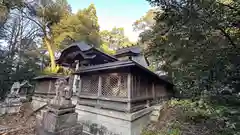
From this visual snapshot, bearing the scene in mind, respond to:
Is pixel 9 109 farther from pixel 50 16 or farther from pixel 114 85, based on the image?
pixel 50 16

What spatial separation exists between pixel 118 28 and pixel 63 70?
13567mm

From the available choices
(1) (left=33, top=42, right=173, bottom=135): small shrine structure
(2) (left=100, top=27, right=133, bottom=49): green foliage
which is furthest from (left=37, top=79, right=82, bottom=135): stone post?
(2) (left=100, top=27, right=133, bottom=49): green foliage

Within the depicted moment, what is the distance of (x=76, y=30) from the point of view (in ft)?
42.8

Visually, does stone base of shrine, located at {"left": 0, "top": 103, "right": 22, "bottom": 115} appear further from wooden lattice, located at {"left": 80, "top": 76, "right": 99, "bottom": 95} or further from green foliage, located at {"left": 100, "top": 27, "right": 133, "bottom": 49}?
green foliage, located at {"left": 100, "top": 27, "right": 133, "bottom": 49}

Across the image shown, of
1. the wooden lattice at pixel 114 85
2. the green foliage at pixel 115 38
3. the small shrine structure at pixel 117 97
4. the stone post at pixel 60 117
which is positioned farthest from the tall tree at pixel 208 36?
the green foliage at pixel 115 38

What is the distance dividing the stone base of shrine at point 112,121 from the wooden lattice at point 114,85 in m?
0.70

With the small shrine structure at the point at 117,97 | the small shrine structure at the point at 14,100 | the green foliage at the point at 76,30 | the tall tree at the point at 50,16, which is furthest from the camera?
the tall tree at the point at 50,16

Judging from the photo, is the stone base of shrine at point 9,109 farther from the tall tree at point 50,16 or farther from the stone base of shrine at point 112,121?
the tall tree at point 50,16

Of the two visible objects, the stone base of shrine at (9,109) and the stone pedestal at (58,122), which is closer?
the stone pedestal at (58,122)

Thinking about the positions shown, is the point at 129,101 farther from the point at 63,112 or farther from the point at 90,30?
the point at 90,30

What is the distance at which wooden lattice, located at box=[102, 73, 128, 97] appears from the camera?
569cm

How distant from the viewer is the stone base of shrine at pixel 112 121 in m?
5.11

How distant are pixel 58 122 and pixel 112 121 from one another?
2.05 m

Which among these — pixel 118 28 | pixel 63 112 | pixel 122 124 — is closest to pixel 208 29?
pixel 122 124
